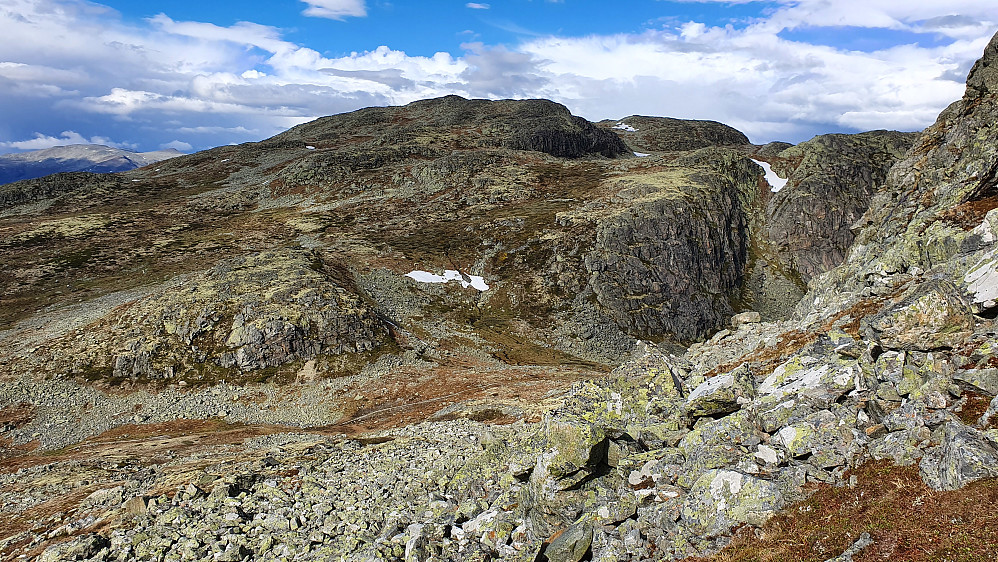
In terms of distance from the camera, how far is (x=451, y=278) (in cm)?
7950

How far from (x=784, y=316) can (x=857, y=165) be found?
4967cm

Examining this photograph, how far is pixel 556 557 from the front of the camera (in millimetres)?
13867

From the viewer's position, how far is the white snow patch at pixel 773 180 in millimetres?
110375

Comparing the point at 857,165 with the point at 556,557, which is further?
the point at 857,165

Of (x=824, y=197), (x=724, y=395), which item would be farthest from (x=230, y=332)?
(x=824, y=197)

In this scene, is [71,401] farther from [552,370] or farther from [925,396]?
[925,396]

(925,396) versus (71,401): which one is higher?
(925,396)

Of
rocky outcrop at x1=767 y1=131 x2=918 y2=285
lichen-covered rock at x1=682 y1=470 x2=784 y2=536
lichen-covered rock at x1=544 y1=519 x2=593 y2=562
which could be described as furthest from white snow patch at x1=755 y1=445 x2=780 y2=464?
rocky outcrop at x1=767 y1=131 x2=918 y2=285

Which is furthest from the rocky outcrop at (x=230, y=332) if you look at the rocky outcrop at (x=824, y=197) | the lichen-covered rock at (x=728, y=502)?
the rocky outcrop at (x=824, y=197)

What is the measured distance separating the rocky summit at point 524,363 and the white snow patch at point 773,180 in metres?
0.69

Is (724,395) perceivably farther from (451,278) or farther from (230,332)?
(451,278)

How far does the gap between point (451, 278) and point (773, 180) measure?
3255 inches

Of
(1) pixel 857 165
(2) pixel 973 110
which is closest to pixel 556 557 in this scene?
(2) pixel 973 110

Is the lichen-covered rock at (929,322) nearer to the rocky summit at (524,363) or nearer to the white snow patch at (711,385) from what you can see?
the rocky summit at (524,363)
